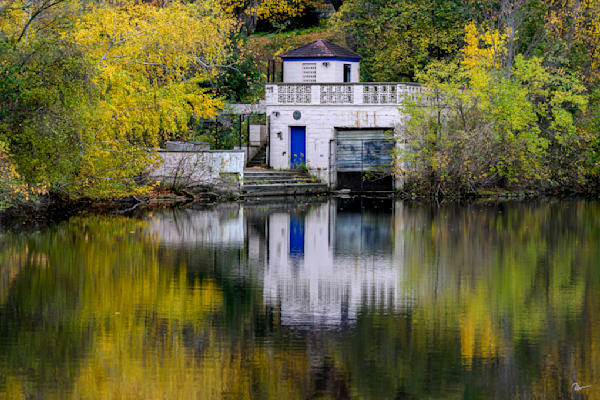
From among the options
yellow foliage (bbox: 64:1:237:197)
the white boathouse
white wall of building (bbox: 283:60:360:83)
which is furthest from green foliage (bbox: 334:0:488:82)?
yellow foliage (bbox: 64:1:237:197)

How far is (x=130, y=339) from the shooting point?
1099cm

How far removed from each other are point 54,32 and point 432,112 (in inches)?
699

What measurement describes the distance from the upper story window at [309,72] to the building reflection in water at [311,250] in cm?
949

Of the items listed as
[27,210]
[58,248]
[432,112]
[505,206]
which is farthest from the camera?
[432,112]

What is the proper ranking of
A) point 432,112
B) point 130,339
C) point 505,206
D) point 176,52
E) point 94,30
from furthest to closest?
point 432,112, point 505,206, point 176,52, point 94,30, point 130,339

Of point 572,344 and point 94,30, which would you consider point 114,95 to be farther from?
point 572,344

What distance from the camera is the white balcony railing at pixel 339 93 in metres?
39.7

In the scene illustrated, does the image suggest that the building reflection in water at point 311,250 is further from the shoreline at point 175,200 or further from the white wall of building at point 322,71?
the white wall of building at point 322,71

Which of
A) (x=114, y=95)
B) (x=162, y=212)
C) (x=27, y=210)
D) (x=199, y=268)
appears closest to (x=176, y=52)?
(x=114, y=95)

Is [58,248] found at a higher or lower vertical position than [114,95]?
lower

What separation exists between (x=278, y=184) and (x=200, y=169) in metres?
4.58

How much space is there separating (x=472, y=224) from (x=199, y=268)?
11561mm

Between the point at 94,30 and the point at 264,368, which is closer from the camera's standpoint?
the point at 264,368

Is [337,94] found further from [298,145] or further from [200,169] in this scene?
[200,169]
